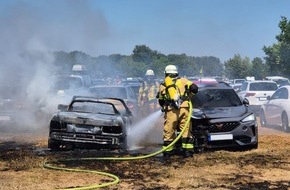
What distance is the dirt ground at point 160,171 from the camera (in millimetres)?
6512

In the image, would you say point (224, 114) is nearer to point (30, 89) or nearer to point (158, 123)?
point (158, 123)

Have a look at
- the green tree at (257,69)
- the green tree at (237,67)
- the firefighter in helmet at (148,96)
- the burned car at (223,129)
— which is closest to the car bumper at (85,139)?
the burned car at (223,129)

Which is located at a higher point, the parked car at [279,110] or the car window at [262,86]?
the car window at [262,86]

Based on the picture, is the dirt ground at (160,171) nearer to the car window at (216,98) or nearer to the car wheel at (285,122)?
the car window at (216,98)

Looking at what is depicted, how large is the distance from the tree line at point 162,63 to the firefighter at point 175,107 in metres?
6.43

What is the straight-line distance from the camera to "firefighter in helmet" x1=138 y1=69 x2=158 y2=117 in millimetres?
17541

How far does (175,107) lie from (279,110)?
23.5ft

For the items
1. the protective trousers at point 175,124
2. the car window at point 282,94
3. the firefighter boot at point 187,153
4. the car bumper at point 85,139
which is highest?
the car window at point 282,94

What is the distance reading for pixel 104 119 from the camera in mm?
9734

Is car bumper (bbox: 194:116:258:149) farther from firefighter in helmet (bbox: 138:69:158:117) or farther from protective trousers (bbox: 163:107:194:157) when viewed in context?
firefighter in helmet (bbox: 138:69:158:117)

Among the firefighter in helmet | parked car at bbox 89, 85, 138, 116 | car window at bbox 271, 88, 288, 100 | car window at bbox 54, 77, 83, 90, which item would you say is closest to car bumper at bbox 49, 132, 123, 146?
parked car at bbox 89, 85, 138, 116

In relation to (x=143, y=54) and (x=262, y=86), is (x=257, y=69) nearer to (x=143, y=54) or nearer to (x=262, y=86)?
(x=143, y=54)

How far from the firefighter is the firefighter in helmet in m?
8.09

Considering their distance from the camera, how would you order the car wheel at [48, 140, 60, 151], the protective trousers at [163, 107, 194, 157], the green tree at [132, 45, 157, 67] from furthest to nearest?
the green tree at [132, 45, 157, 67] → the car wheel at [48, 140, 60, 151] → the protective trousers at [163, 107, 194, 157]
